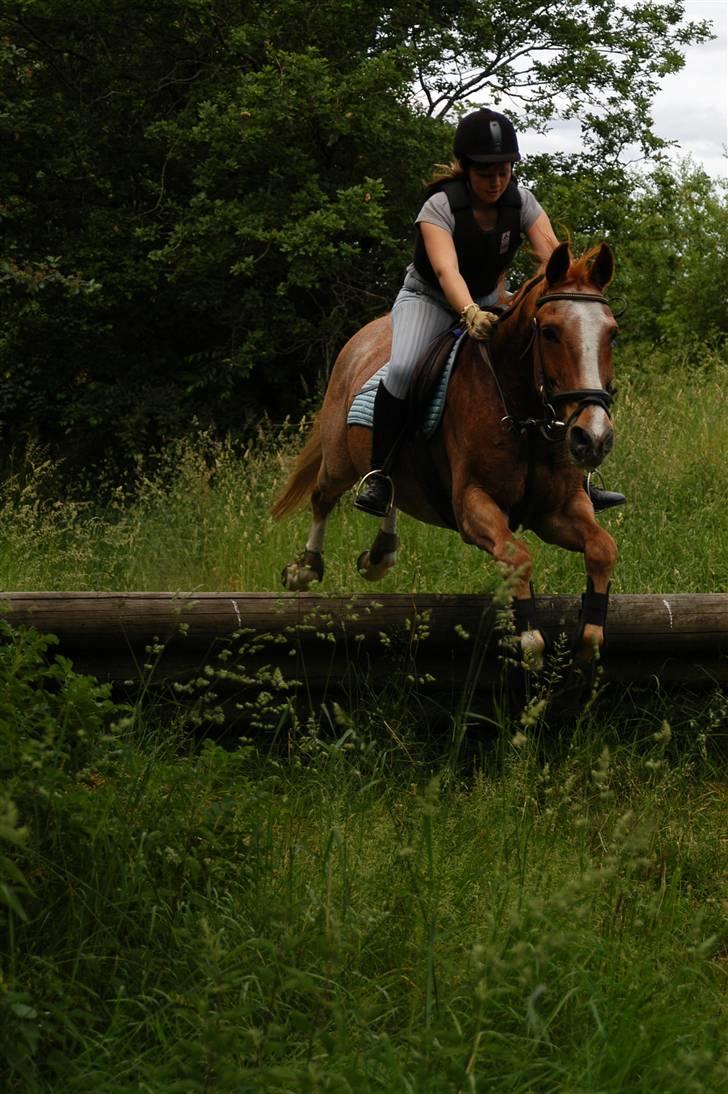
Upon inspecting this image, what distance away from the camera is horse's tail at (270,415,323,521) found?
8242 mm

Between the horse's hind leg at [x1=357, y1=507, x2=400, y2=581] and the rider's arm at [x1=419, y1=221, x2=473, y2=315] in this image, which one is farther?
the horse's hind leg at [x1=357, y1=507, x2=400, y2=581]

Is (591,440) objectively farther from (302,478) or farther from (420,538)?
(420,538)

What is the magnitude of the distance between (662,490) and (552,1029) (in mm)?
6892

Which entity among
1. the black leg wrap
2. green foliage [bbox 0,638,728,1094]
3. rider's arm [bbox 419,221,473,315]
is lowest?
green foliage [bbox 0,638,728,1094]

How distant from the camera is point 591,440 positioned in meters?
4.93

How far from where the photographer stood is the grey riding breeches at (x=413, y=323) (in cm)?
628

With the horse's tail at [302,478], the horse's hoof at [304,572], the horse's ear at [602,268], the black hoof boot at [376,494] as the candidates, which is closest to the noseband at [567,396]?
the horse's ear at [602,268]

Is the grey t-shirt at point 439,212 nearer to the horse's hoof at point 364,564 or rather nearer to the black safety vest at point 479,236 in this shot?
the black safety vest at point 479,236

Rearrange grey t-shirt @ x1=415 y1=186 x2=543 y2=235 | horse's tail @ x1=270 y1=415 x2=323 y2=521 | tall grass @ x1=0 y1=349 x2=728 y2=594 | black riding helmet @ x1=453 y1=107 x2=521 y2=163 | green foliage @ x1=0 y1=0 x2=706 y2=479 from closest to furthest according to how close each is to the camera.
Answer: black riding helmet @ x1=453 y1=107 x2=521 y2=163, grey t-shirt @ x1=415 y1=186 x2=543 y2=235, tall grass @ x1=0 y1=349 x2=728 y2=594, horse's tail @ x1=270 y1=415 x2=323 y2=521, green foliage @ x1=0 y1=0 x2=706 y2=479

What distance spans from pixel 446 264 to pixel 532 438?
2.85 feet

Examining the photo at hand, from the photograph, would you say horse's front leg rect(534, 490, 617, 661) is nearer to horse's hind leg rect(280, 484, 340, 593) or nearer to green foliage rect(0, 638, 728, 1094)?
green foliage rect(0, 638, 728, 1094)

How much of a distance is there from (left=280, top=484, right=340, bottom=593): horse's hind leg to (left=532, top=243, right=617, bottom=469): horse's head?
103 inches

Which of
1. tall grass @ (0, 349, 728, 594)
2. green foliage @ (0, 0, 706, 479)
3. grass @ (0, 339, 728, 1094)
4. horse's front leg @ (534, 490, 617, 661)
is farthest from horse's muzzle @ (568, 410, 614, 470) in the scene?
green foliage @ (0, 0, 706, 479)

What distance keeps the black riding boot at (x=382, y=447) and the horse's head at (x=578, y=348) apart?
1.07 meters
